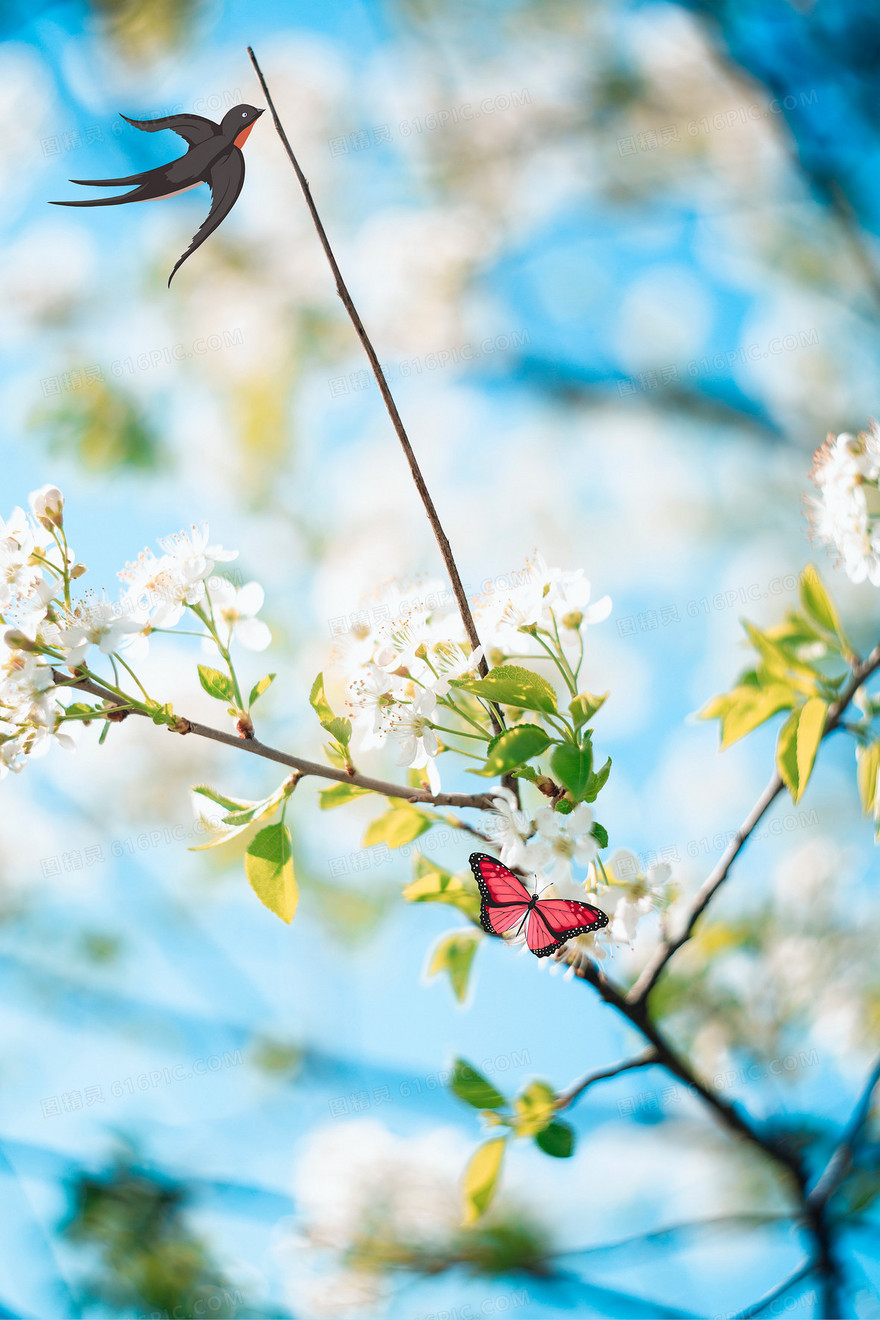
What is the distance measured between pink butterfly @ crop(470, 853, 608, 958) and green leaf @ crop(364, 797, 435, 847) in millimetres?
130

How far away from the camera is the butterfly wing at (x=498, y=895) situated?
0.60 meters

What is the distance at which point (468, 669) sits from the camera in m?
0.63

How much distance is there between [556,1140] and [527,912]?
13.4 inches

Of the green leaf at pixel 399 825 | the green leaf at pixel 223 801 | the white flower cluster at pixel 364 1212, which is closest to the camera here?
the green leaf at pixel 223 801

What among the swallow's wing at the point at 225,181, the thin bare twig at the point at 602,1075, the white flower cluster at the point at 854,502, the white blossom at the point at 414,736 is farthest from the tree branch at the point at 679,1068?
the swallow's wing at the point at 225,181

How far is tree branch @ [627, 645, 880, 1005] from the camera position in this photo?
2.37 ft

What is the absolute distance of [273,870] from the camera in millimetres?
617

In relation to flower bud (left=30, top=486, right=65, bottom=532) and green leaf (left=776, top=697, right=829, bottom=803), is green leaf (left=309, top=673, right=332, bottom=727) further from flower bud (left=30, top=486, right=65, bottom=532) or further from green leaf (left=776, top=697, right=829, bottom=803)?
green leaf (left=776, top=697, right=829, bottom=803)

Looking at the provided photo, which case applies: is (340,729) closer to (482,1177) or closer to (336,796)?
(336,796)

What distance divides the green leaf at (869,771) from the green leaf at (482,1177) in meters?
0.52

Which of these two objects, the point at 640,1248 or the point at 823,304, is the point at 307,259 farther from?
the point at 640,1248

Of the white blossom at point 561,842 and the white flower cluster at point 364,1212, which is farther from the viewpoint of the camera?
the white flower cluster at point 364,1212

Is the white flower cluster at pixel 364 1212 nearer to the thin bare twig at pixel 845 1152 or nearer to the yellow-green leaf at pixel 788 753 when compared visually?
the thin bare twig at pixel 845 1152

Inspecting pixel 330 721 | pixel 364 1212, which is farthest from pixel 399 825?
pixel 364 1212
